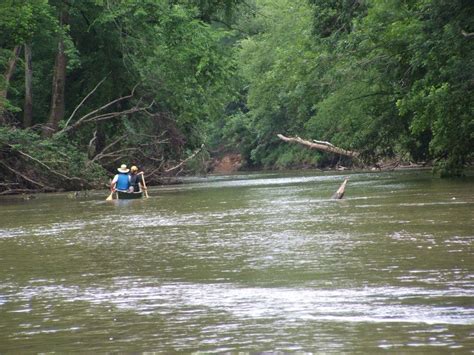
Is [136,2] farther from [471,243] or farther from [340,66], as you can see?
[471,243]

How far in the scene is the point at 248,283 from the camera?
11.0 m

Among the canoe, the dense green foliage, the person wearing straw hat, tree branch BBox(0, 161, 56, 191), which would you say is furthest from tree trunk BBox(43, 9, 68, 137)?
the canoe

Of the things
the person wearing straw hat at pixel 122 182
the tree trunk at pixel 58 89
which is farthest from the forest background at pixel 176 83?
the person wearing straw hat at pixel 122 182

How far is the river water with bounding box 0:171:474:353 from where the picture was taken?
786cm

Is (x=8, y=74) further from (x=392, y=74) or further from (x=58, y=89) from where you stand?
(x=392, y=74)

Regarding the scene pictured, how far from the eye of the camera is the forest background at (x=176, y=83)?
31.0m

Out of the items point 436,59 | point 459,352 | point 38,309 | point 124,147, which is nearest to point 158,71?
point 124,147

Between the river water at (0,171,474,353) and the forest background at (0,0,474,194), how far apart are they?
10.2m

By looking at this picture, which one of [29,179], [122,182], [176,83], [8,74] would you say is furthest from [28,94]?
[122,182]

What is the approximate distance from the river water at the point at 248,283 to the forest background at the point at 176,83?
10225 mm

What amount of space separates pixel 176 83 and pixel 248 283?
3464 cm

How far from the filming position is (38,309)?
989cm

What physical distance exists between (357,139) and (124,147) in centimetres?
1245

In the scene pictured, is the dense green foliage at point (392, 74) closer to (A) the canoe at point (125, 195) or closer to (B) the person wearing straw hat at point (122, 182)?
(B) the person wearing straw hat at point (122, 182)
